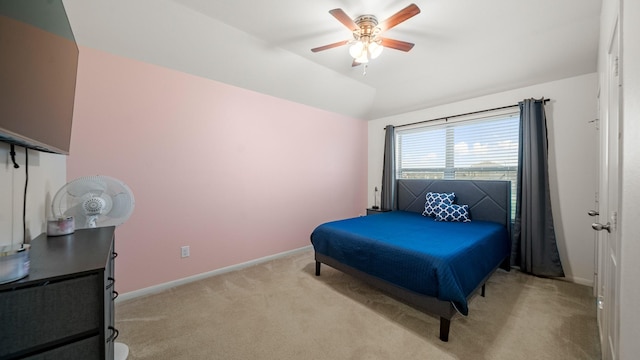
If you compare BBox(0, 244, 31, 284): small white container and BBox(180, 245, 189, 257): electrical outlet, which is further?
BBox(180, 245, 189, 257): electrical outlet

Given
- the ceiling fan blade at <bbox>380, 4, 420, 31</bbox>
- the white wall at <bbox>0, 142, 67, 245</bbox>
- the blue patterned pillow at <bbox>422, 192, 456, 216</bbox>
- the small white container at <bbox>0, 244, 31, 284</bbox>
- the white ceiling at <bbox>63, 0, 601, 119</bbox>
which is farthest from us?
the blue patterned pillow at <bbox>422, 192, 456, 216</bbox>

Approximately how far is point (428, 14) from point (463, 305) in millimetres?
2415

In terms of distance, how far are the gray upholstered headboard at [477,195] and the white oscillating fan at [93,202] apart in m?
3.68

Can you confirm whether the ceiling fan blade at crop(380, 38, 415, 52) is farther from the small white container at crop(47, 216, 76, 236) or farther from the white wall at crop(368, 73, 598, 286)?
the small white container at crop(47, 216, 76, 236)

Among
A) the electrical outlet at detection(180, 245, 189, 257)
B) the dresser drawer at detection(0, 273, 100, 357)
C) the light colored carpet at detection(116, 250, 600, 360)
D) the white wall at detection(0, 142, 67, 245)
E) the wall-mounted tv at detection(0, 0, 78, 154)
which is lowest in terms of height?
the light colored carpet at detection(116, 250, 600, 360)

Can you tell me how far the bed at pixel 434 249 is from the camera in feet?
5.77

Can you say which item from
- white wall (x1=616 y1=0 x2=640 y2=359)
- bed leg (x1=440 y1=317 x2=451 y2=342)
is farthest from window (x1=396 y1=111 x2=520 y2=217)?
white wall (x1=616 y1=0 x2=640 y2=359)

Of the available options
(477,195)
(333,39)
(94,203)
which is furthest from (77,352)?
(477,195)

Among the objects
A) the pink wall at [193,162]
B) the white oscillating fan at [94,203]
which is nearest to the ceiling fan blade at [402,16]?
the pink wall at [193,162]

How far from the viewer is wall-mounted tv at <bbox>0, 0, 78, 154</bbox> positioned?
0.79 metres

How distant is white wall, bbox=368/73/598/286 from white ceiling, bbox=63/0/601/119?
0.59ft

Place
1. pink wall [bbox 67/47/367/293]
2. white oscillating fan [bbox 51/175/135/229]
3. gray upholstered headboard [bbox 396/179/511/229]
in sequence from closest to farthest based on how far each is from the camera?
white oscillating fan [bbox 51/175/135/229]
pink wall [bbox 67/47/367/293]
gray upholstered headboard [bbox 396/179/511/229]

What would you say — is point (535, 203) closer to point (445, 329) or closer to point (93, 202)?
point (445, 329)

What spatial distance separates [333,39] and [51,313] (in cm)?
284
